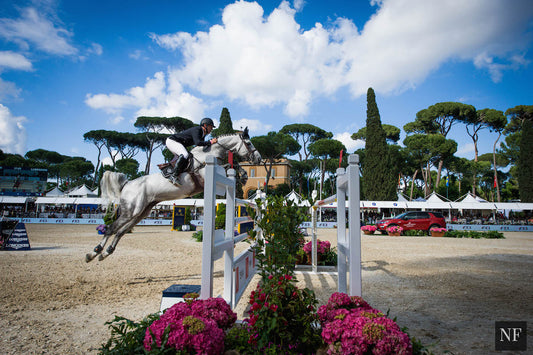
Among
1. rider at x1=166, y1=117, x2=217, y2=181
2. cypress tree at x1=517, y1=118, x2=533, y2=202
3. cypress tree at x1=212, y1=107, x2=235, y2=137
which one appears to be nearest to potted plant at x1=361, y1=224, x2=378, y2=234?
rider at x1=166, y1=117, x2=217, y2=181

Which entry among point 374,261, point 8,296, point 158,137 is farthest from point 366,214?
point 158,137

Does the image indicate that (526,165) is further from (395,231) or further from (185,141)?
(185,141)

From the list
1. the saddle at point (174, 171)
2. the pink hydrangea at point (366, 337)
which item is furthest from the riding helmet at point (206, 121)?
the pink hydrangea at point (366, 337)

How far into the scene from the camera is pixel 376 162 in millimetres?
25344

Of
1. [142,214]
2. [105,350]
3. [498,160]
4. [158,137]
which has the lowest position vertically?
[105,350]

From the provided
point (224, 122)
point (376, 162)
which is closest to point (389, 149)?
point (376, 162)

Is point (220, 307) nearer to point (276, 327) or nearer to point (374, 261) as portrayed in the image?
point (276, 327)

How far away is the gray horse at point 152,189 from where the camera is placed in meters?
3.82

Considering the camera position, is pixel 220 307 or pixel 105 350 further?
pixel 220 307

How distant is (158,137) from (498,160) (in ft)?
152

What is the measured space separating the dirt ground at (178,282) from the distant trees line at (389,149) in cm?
1287

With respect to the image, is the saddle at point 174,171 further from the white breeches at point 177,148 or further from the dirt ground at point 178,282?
the dirt ground at point 178,282

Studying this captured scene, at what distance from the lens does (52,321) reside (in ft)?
8.30

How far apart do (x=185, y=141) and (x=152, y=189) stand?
0.89 meters
